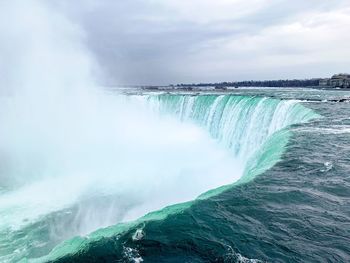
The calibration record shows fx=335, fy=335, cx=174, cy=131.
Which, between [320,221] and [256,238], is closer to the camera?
[256,238]

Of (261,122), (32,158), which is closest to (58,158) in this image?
(32,158)

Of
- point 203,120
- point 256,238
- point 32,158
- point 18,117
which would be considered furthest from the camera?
point 203,120

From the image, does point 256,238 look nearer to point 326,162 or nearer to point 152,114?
point 326,162

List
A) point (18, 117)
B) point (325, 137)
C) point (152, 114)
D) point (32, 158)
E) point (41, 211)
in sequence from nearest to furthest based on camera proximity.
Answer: point (41, 211) → point (325, 137) → point (32, 158) → point (18, 117) → point (152, 114)

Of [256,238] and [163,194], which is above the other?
[256,238]

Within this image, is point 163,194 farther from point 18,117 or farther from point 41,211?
point 18,117

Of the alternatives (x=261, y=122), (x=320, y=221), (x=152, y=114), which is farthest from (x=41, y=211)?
(x=152, y=114)
